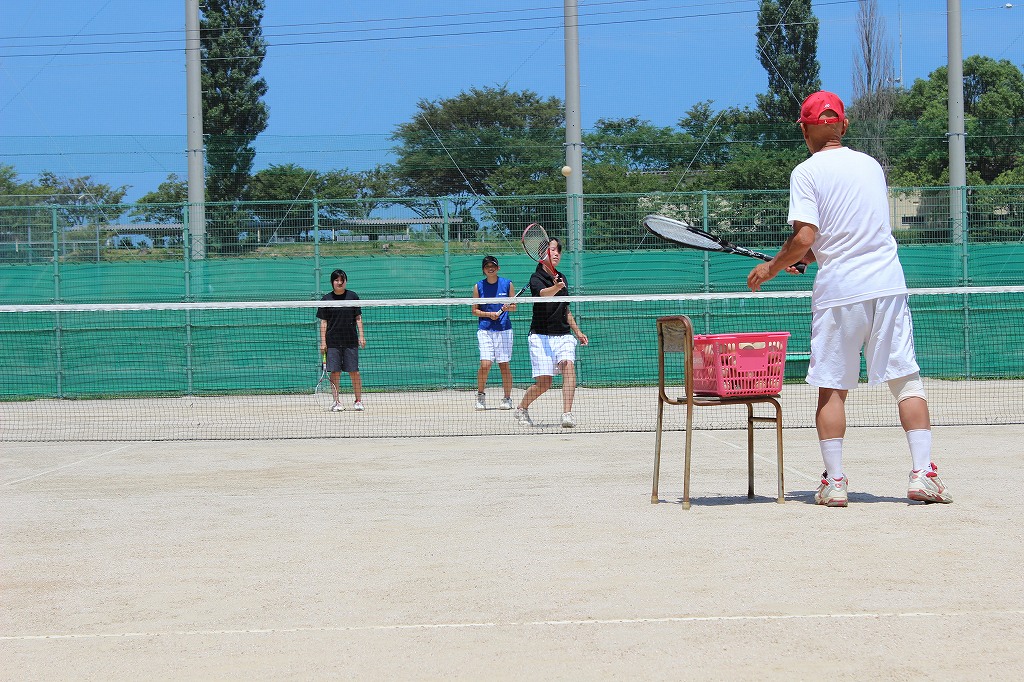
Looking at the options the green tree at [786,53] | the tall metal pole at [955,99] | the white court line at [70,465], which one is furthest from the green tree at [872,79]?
the white court line at [70,465]

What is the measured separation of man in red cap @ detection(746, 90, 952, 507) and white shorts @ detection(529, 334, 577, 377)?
5678mm

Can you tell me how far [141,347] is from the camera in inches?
684

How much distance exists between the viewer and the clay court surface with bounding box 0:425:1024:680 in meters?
3.86

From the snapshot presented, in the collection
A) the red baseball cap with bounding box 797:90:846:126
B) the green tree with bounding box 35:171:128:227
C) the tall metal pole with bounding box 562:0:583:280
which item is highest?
the tall metal pole with bounding box 562:0:583:280

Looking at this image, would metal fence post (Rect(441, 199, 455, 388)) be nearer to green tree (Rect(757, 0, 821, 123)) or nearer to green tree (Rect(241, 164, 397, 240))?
green tree (Rect(241, 164, 397, 240))

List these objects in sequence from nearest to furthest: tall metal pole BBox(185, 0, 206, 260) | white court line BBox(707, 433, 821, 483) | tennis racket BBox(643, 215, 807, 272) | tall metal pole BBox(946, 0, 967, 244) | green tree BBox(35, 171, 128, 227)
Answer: tennis racket BBox(643, 215, 807, 272)
white court line BBox(707, 433, 821, 483)
green tree BBox(35, 171, 128, 227)
tall metal pole BBox(185, 0, 206, 260)
tall metal pole BBox(946, 0, 967, 244)

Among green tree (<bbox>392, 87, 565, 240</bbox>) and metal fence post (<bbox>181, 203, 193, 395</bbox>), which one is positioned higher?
green tree (<bbox>392, 87, 565, 240</bbox>)

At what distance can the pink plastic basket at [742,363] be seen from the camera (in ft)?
20.8

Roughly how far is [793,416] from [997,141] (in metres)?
10.9

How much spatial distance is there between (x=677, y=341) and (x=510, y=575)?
2.21 m

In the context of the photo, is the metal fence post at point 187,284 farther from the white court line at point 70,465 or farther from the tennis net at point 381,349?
the white court line at point 70,465

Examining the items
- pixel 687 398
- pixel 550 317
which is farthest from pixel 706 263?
pixel 687 398

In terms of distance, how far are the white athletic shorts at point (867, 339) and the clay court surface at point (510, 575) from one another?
2.32ft

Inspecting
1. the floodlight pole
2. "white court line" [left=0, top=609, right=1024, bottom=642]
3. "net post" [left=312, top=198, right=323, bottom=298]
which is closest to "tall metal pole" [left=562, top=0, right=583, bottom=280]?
the floodlight pole
